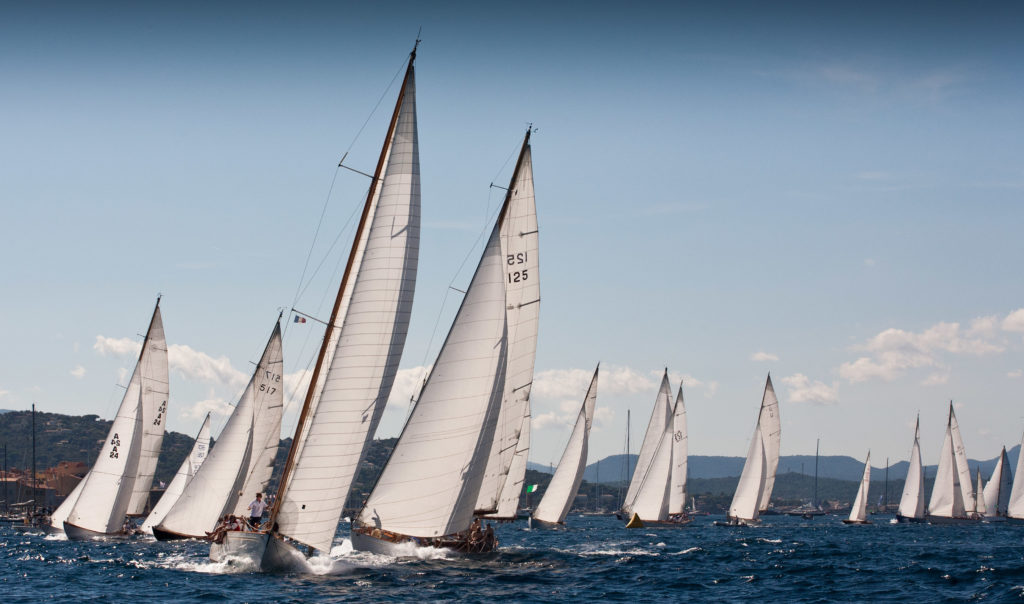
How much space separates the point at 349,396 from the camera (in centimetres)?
2748

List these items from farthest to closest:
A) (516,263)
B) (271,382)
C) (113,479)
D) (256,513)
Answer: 1. (113,479)
2. (271,382)
3. (516,263)
4. (256,513)

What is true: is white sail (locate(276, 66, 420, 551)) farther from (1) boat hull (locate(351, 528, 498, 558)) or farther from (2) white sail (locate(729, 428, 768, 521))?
(2) white sail (locate(729, 428, 768, 521))

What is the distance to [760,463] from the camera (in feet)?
297

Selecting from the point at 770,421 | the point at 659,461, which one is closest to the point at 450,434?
the point at 659,461

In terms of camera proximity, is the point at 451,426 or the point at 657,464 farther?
the point at 657,464

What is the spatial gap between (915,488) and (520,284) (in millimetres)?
88047

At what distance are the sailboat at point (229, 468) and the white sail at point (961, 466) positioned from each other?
80139 mm

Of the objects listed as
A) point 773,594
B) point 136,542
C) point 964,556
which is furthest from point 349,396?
point 964,556

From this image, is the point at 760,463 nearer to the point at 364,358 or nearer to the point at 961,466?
the point at 961,466

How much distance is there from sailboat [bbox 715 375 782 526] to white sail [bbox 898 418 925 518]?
23.5 m

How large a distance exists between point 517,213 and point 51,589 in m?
18.0

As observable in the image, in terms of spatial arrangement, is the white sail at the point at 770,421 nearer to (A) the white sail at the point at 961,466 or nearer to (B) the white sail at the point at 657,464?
(B) the white sail at the point at 657,464

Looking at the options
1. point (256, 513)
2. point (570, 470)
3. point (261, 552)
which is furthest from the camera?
point (570, 470)

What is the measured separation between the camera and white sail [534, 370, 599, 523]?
241 feet
